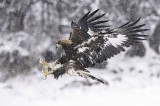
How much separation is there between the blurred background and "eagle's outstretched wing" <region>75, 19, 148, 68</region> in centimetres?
450

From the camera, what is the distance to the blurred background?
10680 mm

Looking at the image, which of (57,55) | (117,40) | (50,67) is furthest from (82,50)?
(57,55)

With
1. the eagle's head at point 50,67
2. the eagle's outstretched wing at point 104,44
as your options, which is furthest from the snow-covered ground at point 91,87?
the eagle's head at point 50,67

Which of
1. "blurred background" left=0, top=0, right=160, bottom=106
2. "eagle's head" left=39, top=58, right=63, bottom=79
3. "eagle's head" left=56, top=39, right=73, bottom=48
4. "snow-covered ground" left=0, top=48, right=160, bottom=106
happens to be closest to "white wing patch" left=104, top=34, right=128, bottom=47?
"eagle's head" left=56, top=39, right=73, bottom=48

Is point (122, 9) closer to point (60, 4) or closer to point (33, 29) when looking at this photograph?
point (60, 4)

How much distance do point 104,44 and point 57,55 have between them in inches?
190

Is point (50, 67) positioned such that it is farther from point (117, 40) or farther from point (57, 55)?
point (57, 55)

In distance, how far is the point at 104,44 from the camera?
6.05 m

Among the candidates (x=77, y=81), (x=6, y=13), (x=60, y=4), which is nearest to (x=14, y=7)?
(x=6, y=13)

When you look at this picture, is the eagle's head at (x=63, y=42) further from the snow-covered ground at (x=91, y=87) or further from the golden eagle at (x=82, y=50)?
the snow-covered ground at (x=91, y=87)

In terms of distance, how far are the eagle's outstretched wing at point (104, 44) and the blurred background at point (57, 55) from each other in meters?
4.50

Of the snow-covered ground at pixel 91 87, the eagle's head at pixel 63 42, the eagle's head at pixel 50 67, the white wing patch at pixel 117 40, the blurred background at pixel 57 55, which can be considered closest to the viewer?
the eagle's head at pixel 50 67

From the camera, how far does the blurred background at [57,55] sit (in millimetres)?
10680

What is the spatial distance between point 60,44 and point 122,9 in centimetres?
537
